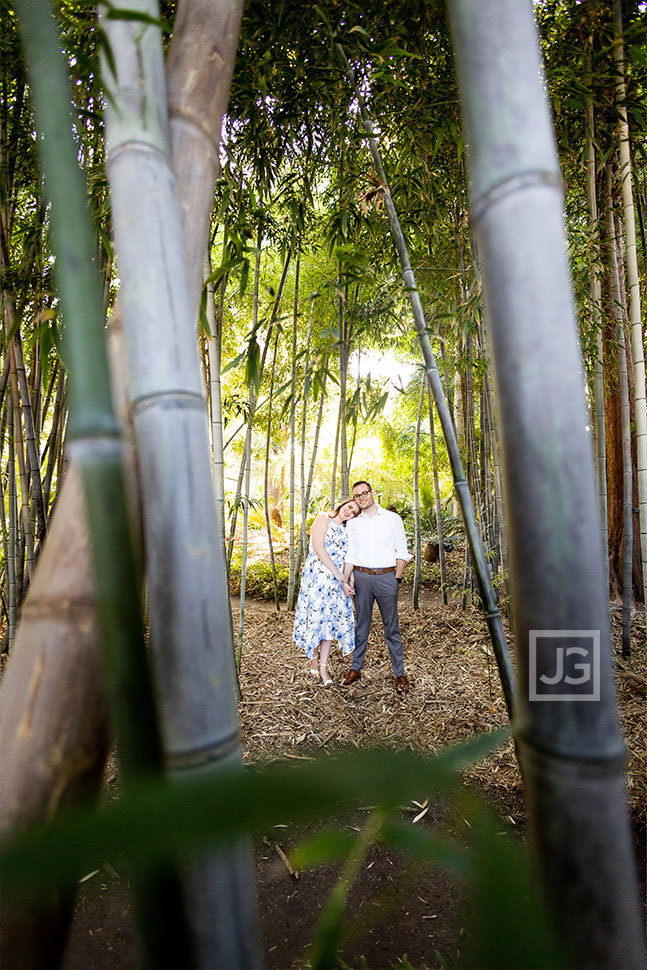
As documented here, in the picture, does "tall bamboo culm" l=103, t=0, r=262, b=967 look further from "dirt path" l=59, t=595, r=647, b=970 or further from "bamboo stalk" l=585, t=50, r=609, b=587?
"bamboo stalk" l=585, t=50, r=609, b=587

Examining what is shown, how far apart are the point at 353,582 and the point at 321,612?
0.30 m

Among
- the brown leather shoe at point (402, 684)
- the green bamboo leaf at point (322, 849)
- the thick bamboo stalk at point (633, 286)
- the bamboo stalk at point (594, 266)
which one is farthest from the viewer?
the brown leather shoe at point (402, 684)

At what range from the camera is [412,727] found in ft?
9.05

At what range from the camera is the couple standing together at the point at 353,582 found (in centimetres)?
336

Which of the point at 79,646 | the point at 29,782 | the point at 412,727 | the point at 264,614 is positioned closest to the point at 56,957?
the point at 29,782

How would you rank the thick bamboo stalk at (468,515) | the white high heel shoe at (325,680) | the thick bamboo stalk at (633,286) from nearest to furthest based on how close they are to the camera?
the thick bamboo stalk at (468,515) → the thick bamboo stalk at (633,286) → the white high heel shoe at (325,680)

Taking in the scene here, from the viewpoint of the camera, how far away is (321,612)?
3369mm

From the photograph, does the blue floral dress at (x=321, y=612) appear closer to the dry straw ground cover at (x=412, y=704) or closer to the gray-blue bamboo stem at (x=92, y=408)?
the dry straw ground cover at (x=412, y=704)

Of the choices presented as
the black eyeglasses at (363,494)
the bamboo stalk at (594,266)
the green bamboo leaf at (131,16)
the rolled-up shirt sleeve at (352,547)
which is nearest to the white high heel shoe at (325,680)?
the rolled-up shirt sleeve at (352,547)

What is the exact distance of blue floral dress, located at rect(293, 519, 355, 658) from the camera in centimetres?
336

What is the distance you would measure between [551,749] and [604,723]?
5cm

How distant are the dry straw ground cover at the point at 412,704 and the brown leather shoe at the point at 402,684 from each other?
1.7 inches

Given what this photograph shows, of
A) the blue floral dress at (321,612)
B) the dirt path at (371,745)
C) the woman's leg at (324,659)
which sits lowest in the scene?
the dirt path at (371,745)

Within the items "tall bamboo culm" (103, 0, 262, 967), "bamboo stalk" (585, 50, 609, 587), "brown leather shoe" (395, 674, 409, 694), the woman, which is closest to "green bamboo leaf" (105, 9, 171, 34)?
"tall bamboo culm" (103, 0, 262, 967)
